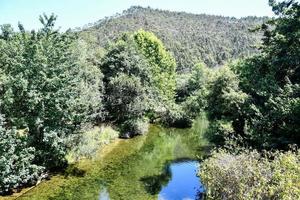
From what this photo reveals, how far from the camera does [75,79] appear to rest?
105 ft

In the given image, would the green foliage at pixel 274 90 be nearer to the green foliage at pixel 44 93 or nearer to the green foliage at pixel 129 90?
the green foliage at pixel 44 93

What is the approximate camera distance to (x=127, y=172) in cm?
3188

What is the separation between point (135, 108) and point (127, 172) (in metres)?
17.0

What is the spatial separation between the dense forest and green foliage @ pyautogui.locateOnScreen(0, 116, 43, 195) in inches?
2.7

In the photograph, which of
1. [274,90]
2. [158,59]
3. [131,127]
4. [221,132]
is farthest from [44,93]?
[158,59]

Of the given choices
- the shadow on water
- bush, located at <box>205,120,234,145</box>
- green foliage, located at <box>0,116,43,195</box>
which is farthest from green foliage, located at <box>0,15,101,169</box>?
bush, located at <box>205,120,234,145</box>

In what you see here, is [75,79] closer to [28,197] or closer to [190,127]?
[28,197]

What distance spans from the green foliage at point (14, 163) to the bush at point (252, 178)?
13211mm

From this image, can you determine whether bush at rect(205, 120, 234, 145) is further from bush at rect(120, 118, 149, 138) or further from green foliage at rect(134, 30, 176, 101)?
green foliage at rect(134, 30, 176, 101)

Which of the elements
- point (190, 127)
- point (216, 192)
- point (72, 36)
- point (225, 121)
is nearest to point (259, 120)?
point (225, 121)

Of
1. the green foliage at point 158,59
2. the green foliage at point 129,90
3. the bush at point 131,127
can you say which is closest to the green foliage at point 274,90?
the bush at point 131,127

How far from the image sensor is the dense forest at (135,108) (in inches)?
639

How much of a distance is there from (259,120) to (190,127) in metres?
33.7

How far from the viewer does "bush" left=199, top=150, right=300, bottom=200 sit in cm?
1236
